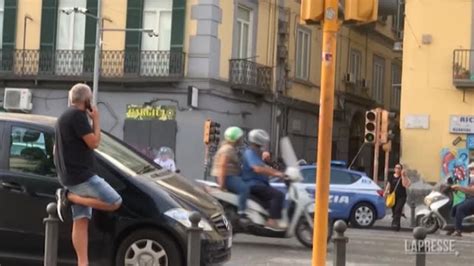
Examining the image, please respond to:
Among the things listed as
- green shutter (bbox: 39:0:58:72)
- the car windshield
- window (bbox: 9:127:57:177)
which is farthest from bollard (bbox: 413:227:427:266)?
green shutter (bbox: 39:0:58:72)

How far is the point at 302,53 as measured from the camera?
3141 centimetres

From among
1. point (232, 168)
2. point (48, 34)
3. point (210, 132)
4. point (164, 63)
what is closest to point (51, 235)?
point (232, 168)

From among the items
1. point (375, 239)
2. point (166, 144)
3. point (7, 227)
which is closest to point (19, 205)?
point (7, 227)

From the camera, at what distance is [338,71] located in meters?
33.5

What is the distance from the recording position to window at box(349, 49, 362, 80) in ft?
115

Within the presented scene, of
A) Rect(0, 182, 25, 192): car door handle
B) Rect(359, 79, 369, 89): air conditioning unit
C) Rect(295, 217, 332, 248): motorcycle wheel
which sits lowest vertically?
Rect(295, 217, 332, 248): motorcycle wheel

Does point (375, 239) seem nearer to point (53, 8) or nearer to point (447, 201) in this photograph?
point (447, 201)

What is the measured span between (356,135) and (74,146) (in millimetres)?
29852

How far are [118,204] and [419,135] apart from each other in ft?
65.6

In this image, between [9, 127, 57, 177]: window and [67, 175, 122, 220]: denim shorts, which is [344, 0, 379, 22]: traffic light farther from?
[9, 127, 57, 177]: window

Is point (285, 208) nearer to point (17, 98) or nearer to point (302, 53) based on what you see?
point (17, 98)

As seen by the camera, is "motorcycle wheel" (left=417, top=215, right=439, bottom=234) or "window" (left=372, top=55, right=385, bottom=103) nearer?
"motorcycle wheel" (left=417, top=215, right=439, bottom=234)

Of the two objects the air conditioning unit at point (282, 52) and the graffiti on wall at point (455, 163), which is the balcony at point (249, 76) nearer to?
the air conditioning unit at point (282, 52)

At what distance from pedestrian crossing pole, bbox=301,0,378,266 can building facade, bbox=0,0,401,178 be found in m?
18.7
